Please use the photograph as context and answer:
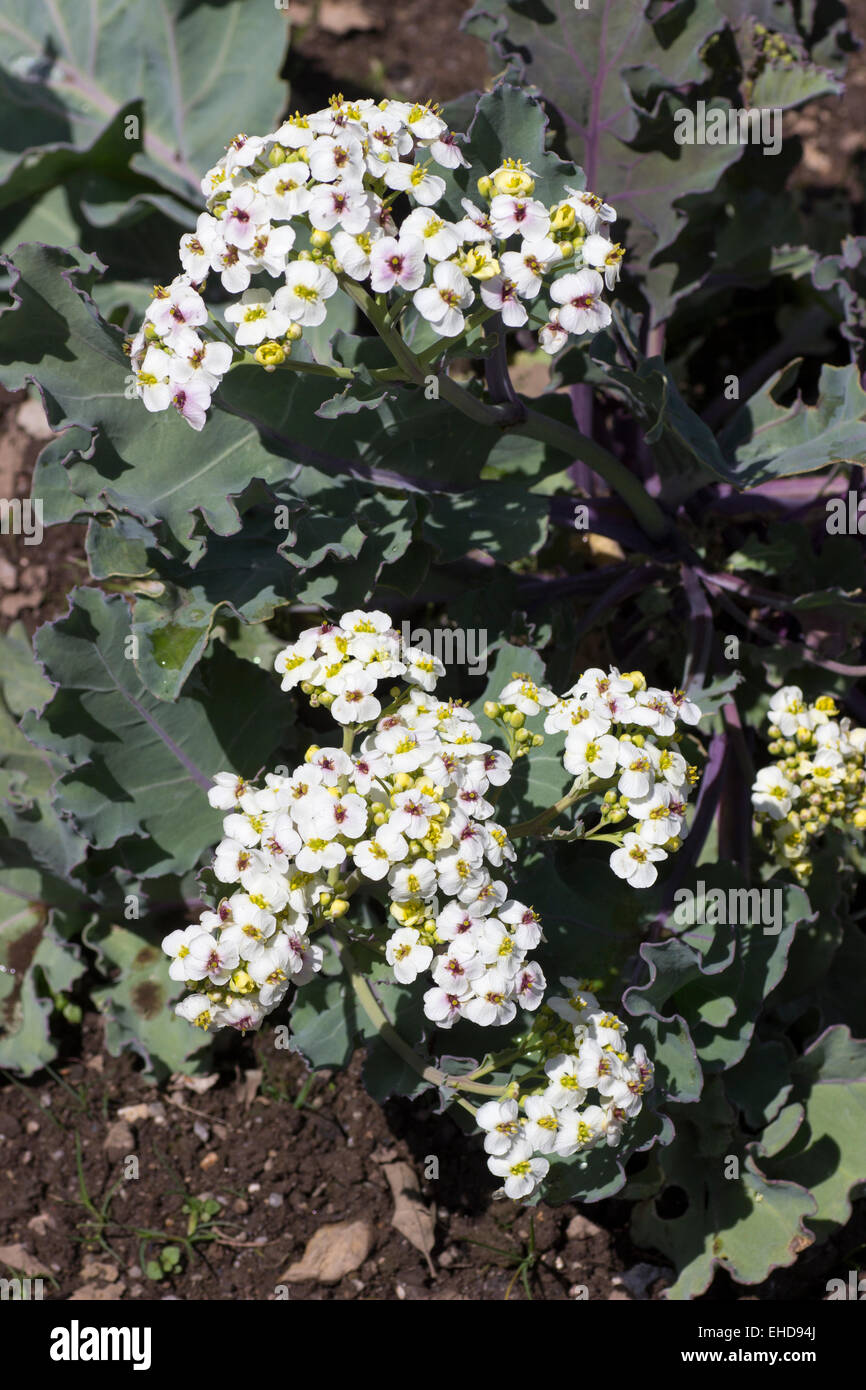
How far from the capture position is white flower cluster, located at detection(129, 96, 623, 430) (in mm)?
2375

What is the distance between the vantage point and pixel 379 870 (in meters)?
2.33

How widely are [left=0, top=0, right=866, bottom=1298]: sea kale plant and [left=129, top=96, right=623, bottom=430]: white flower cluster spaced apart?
0.01 metres

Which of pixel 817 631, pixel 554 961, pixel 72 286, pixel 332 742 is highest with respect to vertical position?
pixel 72 286

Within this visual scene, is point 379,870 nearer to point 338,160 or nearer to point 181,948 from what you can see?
point 181,948

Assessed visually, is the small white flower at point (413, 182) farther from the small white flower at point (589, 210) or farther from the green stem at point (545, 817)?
the green stem at point (545, 817)

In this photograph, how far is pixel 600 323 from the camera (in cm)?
255

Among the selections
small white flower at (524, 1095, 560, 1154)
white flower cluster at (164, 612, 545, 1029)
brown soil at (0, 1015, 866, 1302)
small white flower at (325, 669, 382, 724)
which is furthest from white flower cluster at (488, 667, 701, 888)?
brown soil at (0, 1015, 866, 1302)

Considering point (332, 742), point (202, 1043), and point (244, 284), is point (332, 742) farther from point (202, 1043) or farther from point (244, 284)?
point (244, 284)

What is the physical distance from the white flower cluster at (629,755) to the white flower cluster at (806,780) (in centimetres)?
73

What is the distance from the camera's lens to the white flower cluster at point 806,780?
3.23m

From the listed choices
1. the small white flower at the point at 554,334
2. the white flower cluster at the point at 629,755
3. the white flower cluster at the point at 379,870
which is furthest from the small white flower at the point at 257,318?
the white flower cluster at the point at 629,755

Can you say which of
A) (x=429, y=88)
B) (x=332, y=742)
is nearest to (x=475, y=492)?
(x=332, y=742)

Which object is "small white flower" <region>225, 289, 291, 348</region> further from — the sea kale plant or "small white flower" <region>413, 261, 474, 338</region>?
"small white flower" <region>413, 261, 474, 338</region>

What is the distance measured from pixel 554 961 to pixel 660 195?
233 centimetres
